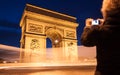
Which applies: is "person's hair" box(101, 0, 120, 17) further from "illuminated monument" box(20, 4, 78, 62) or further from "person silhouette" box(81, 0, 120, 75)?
"illuminated monument" box(20, 4, 78, 62)

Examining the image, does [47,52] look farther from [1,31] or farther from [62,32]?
[1,31]

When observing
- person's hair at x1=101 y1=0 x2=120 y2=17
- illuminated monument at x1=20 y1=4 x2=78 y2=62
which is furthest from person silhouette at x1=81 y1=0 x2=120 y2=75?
illuminated monument at x1=20 y1=4 x2=78 y2=62

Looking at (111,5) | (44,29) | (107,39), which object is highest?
(44,29)

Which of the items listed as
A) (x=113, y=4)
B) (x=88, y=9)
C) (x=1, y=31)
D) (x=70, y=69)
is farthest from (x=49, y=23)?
(x=1, y=31)

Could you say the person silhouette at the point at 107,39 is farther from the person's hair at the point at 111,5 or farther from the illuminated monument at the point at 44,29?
the illuminated monument at the point at 44,29

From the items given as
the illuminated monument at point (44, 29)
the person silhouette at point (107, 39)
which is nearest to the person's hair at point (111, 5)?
the person silhouette at point (107, 39)

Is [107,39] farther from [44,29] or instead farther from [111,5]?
[44,29]

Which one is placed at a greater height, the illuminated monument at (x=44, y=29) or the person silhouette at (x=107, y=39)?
the illuminated monument at (x=44, y=29)

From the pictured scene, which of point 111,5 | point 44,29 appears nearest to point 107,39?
point 111,5

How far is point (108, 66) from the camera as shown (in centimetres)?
133

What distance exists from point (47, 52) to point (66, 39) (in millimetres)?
13382

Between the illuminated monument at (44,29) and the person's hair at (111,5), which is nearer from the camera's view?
the person's hair at (111,5)

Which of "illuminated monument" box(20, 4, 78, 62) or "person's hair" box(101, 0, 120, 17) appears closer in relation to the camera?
"person's hair" box(101, 0, 120, 17)

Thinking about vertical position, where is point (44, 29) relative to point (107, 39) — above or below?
above
